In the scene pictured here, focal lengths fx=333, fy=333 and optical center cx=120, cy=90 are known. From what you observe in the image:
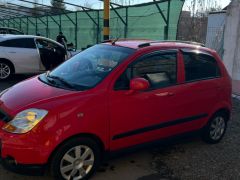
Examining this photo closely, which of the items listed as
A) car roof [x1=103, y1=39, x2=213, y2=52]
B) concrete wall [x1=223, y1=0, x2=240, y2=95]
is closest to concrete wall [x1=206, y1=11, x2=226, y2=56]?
concrete wall [x1=223, y1=0, x2=240, y2=95]

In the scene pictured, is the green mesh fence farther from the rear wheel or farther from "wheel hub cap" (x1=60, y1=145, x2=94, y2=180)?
"wheel hub cap" (x1=60, y1=145, x2=94, y2=180)

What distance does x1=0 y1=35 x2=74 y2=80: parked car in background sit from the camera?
10.0m

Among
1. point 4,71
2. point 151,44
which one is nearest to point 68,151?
point 151,44

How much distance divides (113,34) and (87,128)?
1333 centimetres

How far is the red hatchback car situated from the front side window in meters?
0.01

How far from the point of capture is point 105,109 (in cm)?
379

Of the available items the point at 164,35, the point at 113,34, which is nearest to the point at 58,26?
the point at 113,34

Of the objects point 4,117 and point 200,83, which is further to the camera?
point 200,83

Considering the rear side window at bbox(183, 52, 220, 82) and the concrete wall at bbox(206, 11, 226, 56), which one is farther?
the concrete wall at bbox(206, 11, 226, 56)

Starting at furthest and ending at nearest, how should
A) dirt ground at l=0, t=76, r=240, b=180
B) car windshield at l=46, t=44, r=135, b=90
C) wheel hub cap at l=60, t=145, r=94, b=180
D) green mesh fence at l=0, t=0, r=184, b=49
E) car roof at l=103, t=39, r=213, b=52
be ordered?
green mesh fence at l=0, t=0, r=184, b=49
car roof at l=103, t=39, r=213, b=52
dirt ground at l=0, t=76, r=240, b=180
car windshield at l=46, t=44, r=135, b=90
wheel hub cap at l=60, t=145, r=94, b=180

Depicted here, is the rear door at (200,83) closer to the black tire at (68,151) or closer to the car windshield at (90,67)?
the car windshield at (90,67)

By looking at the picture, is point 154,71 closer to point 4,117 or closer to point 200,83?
point 200,83

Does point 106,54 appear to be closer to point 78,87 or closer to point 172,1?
point 78,87

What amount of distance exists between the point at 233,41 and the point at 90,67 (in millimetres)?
7461
